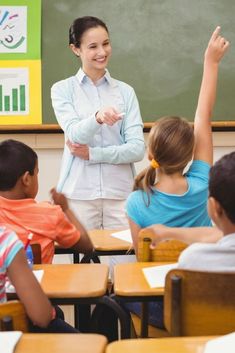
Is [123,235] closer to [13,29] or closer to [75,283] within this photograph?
[75,283]

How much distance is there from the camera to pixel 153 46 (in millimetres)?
4312

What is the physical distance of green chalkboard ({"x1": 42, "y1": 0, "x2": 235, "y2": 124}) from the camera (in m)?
4.27

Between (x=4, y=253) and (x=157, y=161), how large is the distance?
97 centimetres

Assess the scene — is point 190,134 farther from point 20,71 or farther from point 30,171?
point 20,71

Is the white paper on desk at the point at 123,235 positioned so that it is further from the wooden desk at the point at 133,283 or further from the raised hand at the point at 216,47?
the raised hand at the point at 216,47

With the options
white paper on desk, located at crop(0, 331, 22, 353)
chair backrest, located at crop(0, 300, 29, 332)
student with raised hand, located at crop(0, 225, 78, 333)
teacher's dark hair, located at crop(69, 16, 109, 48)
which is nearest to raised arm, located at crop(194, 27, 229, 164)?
teacher's dark hair, located at crop(69, 16, 109, 48)

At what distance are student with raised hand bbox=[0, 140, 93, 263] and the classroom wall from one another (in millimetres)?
1758

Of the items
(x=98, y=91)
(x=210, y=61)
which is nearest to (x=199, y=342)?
(x=210, y=61)

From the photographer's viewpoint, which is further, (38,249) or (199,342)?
(38,249)

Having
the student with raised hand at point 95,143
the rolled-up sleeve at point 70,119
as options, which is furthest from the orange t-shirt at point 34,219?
the student with raised hand at point 95,143

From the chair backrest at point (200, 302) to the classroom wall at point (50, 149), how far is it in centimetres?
269

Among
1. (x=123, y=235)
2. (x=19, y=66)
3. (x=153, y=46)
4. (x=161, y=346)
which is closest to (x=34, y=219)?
(x=123, y=235)

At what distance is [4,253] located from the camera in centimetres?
173

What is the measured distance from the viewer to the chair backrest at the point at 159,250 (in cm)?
223
